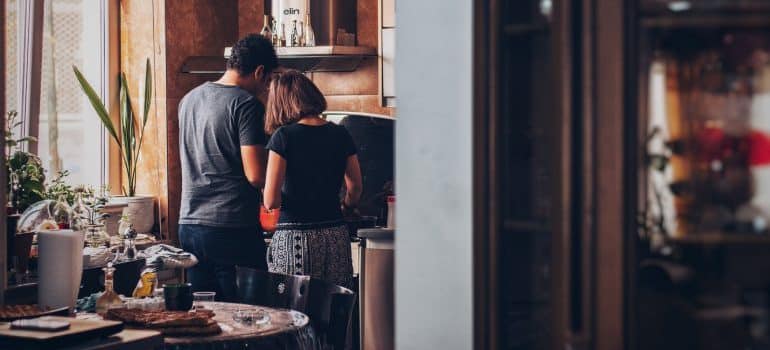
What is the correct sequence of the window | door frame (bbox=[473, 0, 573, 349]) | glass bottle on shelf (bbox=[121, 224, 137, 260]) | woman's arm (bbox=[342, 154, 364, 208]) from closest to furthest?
door frame (bbox=[473, 0, 573, 349]), glass bottle on shelf (bbox=[121, 224, 137, 260]), woman's arm (bbox=[342, 154, 364, 208]), the window

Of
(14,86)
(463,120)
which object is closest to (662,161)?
(463,120)

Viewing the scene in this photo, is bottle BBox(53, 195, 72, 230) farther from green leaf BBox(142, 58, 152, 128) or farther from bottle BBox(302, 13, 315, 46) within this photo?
bottle BBox(302, 13, 315, 46)

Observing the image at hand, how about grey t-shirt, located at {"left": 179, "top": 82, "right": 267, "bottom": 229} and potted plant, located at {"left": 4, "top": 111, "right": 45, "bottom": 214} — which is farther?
grey t-shirt, located at {"left": 179, "top": 82, "right": 267, "bottom": 229}

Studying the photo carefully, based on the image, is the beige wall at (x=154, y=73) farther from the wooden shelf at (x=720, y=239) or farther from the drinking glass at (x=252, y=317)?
the wooden shelf at (x=720, y=239)

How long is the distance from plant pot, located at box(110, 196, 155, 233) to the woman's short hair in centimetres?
186

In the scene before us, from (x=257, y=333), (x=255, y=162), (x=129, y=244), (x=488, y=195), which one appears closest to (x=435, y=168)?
(x=488, y=195)

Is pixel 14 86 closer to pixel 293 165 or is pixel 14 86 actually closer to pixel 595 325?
pixel 293 165

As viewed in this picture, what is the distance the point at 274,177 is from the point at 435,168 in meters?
1.84

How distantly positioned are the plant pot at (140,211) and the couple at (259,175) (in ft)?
5.11

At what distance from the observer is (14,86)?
5852mm

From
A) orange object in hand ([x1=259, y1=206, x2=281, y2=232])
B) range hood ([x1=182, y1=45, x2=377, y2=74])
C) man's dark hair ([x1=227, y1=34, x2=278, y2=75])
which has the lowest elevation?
orange object in hand ([x1=259, y1=206, x2=281, y2=232])

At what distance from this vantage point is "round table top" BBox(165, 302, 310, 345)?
297 cm

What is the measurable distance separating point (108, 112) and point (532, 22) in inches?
190

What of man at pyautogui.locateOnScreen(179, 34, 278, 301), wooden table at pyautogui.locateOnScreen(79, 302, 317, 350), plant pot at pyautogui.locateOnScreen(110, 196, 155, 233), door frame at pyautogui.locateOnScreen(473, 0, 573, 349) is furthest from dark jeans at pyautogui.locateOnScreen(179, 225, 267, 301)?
door frame at pyautogui.locateOnScreen(473, 0, 573, 349)
